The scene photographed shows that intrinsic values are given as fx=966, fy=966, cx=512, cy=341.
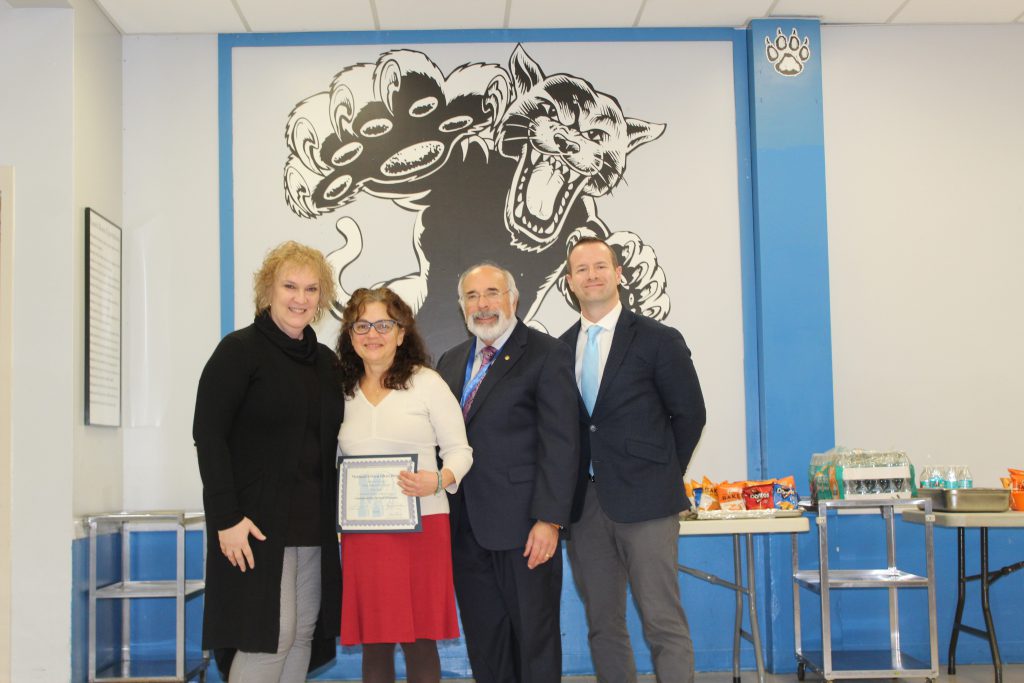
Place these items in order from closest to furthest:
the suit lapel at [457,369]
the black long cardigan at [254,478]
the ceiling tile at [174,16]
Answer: the black long cardigan at [254,478] < the suit lapel at [457,369] < the ceiling tile at [174,16]

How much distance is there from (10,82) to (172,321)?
4.11ft

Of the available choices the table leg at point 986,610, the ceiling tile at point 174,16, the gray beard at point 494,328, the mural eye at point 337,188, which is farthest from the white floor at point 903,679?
the ceiling tile at point 174,16

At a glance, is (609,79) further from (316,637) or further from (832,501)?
(316,637)

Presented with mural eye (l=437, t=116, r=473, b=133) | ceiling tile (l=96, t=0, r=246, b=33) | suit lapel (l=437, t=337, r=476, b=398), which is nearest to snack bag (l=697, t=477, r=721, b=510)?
suit lapel (l=437, t=337, r=476, b=398)

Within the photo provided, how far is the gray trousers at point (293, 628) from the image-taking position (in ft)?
8.64

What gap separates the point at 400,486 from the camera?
2746 millimetres

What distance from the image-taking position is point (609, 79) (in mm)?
4867

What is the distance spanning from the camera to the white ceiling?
453 centimetres

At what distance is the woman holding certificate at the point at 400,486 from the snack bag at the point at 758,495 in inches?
66.9

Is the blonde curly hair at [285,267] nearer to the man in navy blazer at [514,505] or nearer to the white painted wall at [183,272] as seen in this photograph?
the man in navy blazer at [514,505]

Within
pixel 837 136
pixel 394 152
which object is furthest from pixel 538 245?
pixel 837 136

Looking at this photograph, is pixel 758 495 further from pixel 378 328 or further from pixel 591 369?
pixel 378 328

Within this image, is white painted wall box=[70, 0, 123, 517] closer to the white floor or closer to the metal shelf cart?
the metal shelf cart

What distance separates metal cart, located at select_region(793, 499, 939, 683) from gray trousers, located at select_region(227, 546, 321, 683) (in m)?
2.24
